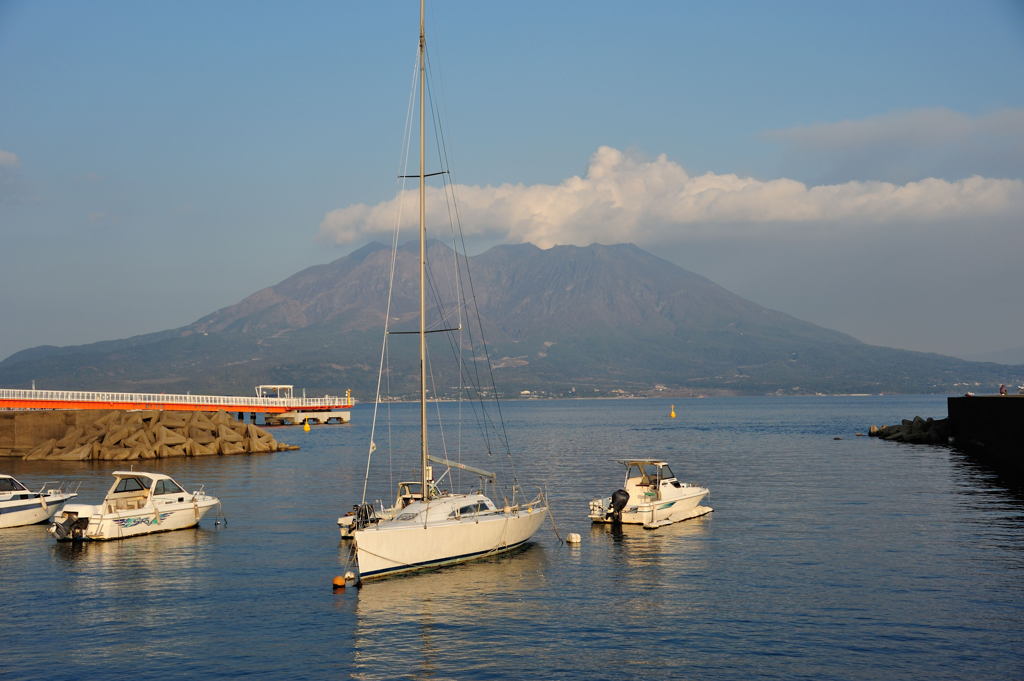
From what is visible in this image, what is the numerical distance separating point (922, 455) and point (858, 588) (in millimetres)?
58018

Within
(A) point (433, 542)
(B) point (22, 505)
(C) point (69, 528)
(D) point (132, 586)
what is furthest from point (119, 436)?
(A) point (433, 542)

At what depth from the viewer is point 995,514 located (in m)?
44.2

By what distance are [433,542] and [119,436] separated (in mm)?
64391

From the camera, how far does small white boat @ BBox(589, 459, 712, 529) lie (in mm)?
42594

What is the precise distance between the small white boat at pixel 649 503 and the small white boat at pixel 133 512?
18929 millimetres

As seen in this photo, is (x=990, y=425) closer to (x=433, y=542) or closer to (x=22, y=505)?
(x=433, y=542)

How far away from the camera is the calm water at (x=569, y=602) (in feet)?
73.0

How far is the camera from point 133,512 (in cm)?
4012

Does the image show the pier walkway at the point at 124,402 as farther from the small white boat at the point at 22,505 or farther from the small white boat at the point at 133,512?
the small white boat at the point at 133,512

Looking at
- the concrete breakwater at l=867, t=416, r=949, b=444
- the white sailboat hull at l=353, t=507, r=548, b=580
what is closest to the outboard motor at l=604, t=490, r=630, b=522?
the white sailboat hull at l=353, t=507, r=548, b=580

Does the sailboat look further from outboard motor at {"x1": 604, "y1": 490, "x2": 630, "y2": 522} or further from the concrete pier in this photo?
the concrete pier

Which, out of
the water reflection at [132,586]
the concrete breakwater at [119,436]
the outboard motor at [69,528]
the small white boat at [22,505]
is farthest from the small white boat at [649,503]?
the concrete breakwater at [119,436]

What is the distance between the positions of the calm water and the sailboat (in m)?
0.71

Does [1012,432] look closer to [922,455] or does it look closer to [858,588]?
[922,455]
